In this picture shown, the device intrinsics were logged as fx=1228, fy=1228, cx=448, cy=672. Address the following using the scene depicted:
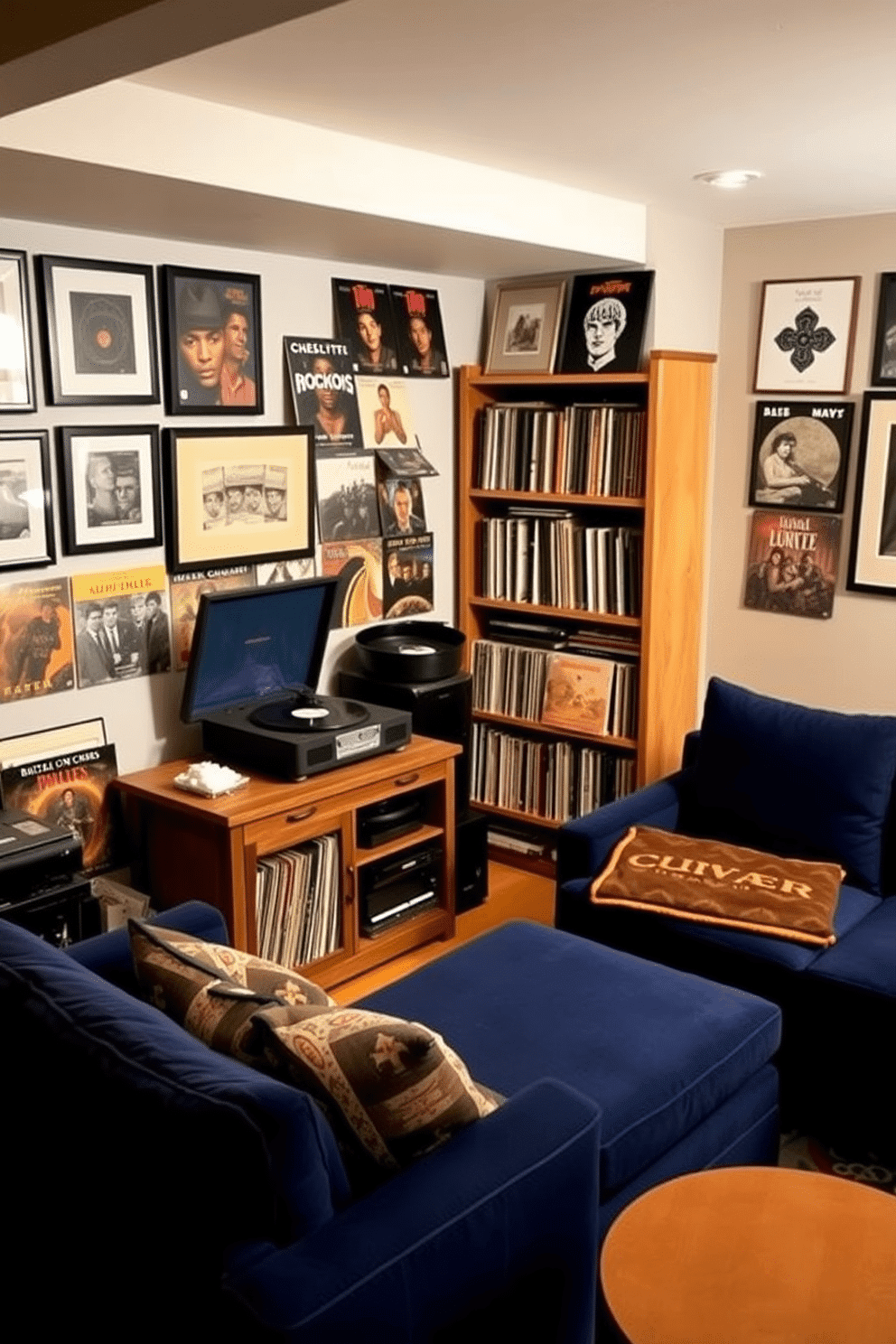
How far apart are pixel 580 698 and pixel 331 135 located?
209 centimetres

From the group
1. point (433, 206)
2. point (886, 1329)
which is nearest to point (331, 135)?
point (433, 206)

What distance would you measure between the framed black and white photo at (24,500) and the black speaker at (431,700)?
3.84 ft

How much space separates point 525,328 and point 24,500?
1866mm

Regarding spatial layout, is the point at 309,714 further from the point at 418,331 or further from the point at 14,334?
the point at 418,331

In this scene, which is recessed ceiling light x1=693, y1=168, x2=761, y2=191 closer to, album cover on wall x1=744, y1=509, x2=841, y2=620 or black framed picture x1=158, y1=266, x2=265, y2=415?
album cover on wall x1=744, y1=509, x2=841, y2=620

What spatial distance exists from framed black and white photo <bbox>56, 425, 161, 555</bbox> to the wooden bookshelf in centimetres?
133

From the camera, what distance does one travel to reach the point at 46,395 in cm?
309

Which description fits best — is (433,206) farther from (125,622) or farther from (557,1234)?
(557,1234)

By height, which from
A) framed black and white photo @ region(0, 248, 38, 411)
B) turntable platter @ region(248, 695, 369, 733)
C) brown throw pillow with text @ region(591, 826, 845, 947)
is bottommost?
brown throw pillow with text @ region(591, 826, 845, 947)

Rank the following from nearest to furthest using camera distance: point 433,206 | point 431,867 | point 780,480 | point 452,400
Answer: point 433,206 < point 431,867 < point 780,480 < point 452,400

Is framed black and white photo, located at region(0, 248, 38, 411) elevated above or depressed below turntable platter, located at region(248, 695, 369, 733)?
above

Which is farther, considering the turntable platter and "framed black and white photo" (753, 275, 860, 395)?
"framed black and white photo" (753, 275, 860, 395)

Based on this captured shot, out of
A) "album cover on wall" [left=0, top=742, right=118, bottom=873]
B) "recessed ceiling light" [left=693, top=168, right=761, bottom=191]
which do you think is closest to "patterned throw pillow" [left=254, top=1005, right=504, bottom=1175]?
"album cover on wall" [left=0, top=742, right=118, bottom=873]

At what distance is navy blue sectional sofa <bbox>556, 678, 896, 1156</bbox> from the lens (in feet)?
9.07
